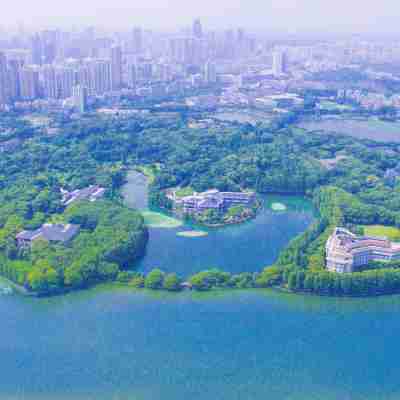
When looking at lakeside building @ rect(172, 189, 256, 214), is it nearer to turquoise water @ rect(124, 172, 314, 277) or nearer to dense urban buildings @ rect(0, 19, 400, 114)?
turquoise water @ rect(124, 172, 314, 277)

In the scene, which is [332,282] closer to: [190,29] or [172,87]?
[172,87]

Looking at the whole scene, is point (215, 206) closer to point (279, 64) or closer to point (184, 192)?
point (184, 192)

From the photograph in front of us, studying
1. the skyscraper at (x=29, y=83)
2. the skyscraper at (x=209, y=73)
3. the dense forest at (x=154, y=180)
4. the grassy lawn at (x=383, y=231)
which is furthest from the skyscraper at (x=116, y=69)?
the grassy lawn at (x=383, y=231)

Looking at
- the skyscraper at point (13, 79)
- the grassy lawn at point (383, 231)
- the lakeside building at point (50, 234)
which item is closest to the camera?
the lakeside building at point (50, 234)

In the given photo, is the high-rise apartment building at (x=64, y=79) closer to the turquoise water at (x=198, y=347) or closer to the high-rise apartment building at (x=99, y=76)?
the high-rise apartment building at (x=99, y=76)

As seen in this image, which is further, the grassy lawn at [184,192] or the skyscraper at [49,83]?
the skyscraper at [49,83]

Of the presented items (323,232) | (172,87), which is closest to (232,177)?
(323,232)

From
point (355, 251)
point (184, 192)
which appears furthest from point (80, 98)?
point (355, 251)
